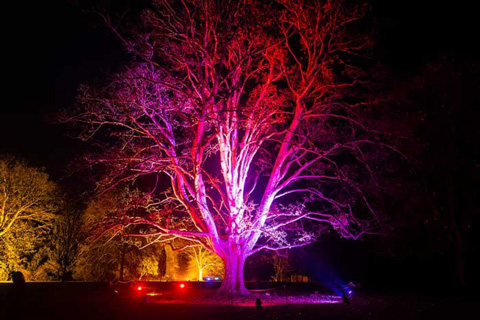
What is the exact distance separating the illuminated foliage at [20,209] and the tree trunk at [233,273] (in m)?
21.0

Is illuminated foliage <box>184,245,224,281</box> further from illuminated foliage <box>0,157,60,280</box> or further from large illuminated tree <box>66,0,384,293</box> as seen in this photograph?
large illuminated tree <box>66,0,384,293</box>

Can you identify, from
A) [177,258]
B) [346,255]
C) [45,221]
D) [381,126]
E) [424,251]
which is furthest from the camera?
[177,258]

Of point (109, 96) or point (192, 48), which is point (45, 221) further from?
point (192, 48)

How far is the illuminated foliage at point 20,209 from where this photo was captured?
3319 centimetres

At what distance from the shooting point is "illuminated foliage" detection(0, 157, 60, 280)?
33.2 metres

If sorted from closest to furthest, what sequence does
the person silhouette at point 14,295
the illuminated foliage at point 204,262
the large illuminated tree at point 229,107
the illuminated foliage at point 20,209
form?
the person silhouette at point 14,295 → the large illuminated tree at point 229,107 → the illuminated foliage at point 20,209 → the illuminated foliage at point 204,262

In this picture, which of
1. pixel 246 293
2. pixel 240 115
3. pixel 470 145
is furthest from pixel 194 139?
pixel 470 145

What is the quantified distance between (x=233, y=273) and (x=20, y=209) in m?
21.9

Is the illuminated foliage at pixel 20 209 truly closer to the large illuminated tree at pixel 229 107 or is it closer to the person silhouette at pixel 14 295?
the large illuminated tree at pixel 229 107

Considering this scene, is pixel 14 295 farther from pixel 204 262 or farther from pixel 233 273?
pixel 204 262

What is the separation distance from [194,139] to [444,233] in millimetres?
11803

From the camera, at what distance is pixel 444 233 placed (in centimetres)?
1989

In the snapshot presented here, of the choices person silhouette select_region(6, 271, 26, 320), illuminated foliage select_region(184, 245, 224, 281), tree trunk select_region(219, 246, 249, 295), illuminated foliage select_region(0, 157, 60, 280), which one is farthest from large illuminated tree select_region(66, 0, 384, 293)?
illuminated foliage select_region(184, 245, 224, 281)

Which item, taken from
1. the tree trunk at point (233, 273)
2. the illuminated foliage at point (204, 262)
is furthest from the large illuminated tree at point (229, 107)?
the illuminated foliage at point (204, 262)
